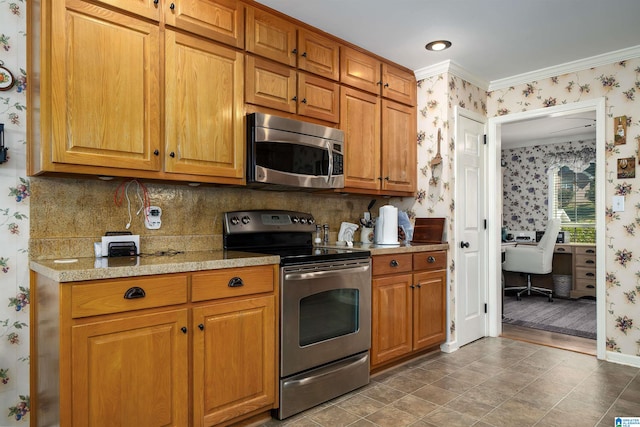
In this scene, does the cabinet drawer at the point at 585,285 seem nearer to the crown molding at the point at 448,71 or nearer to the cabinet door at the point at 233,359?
the crown molding at the point at 448,71

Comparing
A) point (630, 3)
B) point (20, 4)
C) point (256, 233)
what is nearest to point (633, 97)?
point (630, 3)

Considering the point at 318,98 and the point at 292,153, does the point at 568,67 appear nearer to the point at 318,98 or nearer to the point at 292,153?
the point at 318,98

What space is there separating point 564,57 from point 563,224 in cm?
387

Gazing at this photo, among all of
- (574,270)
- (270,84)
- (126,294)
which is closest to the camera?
(126,294)

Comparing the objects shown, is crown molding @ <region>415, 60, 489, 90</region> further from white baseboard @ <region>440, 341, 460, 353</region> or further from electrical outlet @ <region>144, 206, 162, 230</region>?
electrical outlet @ <region>144, 206, 162, 230</region>

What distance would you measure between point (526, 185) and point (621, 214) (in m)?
3.79

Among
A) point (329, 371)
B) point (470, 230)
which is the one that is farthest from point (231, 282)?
point (470, 230)

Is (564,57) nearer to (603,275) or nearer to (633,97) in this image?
(633,97)

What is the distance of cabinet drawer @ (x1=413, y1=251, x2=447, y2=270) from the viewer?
3.07m

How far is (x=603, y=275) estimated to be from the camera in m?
3.19

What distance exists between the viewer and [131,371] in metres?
1.65

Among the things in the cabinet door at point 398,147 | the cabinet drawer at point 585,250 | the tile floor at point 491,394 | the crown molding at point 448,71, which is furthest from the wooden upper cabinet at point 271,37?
the cabinet drawer at point 585,250

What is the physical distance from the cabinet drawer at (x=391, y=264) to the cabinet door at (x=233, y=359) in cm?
88

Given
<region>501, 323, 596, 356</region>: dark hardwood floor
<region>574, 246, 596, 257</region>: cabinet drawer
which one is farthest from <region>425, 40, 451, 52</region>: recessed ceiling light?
<region>574, 246, 596, 257</region>: cabinet drawer
